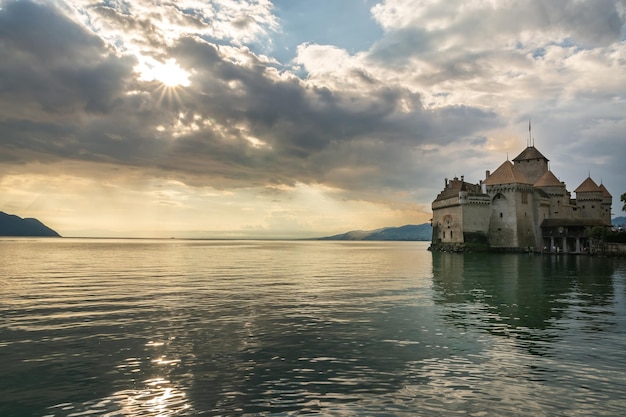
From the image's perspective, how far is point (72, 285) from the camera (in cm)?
3303

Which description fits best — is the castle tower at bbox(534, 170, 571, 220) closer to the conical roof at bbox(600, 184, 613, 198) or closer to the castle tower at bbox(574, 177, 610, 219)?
the castle tower at bbox(574, 177, 610, 219)

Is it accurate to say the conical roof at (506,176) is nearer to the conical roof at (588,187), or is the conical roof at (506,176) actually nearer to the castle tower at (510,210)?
the castle tower at (510,210)

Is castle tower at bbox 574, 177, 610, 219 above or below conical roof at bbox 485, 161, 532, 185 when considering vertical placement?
below

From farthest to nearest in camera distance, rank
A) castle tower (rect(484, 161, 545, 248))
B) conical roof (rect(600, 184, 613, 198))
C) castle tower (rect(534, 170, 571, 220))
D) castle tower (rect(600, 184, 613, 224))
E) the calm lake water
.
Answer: conical roof (rect(600, 184, 613, 198)), castle tower (rect(600, 184, 613, 224)), castle tower (rect(534, 170, 571, 220)), castle tower (rect(484, 161, 545, 248)), the calm lake water

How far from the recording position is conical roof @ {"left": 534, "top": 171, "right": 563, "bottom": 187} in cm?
9200

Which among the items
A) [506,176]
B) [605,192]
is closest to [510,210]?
[506,176]

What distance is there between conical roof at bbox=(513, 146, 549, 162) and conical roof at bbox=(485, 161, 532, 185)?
14151 millimetres

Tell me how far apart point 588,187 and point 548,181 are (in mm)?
10958

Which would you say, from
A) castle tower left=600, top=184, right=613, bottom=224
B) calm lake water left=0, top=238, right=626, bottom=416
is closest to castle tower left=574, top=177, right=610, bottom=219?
castle tower left=600, top=184, right=613, bottom=224

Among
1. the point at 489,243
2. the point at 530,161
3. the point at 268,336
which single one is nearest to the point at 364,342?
the point at 268,336

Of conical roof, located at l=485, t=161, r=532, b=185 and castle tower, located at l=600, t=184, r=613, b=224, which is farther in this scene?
castle tower, located at l=600, t=184, r=613, b=224

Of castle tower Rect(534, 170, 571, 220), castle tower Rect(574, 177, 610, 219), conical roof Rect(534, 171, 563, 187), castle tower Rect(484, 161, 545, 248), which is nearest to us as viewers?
castle tower Rect(484, 161, 545, 248)

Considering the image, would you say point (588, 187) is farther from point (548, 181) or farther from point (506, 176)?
point (506, 176)

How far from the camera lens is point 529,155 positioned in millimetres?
99125
